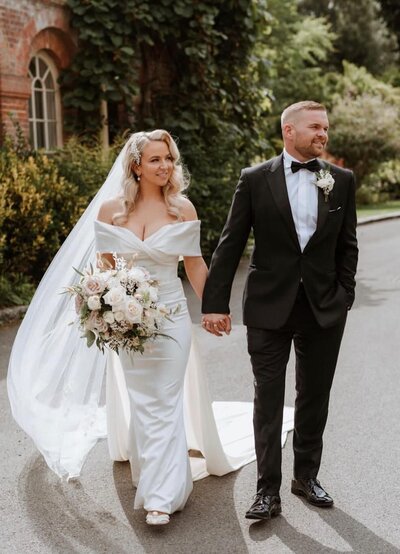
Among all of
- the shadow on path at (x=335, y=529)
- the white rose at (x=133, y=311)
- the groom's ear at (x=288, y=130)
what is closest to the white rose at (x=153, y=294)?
the white rose at (x=133, y=311)

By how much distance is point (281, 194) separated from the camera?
3.87m

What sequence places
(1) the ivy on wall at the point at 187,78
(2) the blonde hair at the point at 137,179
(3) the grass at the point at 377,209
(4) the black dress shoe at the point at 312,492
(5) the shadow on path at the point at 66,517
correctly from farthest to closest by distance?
(3) the grass at the point at 377,209 < (1) the ivy on wall at the point at 187,78 < (2) the blonde hair at the point at 137,179 < (4) the black dress shoe at the point at 312,492 < (5) the shadow on path at the point at 66,517

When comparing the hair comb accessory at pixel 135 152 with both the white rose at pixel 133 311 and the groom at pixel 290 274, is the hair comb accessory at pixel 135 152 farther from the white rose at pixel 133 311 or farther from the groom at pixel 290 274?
the white rose at pixel 133 311

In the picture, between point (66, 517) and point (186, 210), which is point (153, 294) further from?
point (66, 517)

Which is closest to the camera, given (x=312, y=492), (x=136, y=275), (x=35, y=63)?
(x=136, y=275)

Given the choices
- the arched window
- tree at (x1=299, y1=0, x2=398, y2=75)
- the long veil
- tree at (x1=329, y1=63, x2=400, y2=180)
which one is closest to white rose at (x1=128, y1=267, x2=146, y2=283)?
the long veil

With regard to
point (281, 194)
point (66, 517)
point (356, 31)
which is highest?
point (356, 31)

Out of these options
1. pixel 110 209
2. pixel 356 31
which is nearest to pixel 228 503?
pixel 110 209

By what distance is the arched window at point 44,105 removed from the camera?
12713 mm

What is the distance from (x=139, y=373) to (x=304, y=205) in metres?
1.25

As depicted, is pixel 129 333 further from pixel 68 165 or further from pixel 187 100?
pixel 187 100

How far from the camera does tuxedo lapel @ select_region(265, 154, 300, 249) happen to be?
152 inches

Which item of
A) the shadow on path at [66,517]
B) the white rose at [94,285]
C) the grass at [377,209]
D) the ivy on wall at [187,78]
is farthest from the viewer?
the grass at [377,209]

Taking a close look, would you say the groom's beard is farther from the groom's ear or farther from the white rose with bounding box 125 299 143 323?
the white rose with bounding box 125 299 143 323
